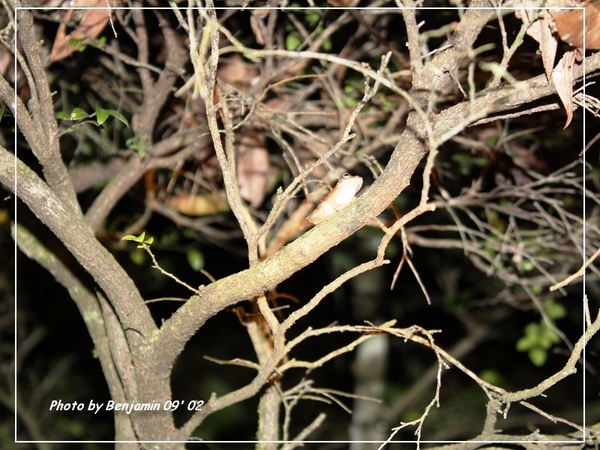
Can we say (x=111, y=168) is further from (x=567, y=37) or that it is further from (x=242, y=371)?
(x=242, y=371)

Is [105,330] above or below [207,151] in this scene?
below

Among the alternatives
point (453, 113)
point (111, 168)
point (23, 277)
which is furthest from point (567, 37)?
point (23, 277)

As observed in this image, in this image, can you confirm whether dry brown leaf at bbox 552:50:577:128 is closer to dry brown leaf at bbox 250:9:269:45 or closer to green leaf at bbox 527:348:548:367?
dry brown leaf at bbox 250:9:269:45

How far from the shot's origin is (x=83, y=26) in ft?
5.31

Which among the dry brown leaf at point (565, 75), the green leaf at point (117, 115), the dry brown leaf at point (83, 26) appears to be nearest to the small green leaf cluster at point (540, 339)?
the dry brown leaf at point (565, 75)

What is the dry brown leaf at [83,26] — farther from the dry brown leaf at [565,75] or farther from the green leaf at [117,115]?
the dry brown leaf at [565,75]

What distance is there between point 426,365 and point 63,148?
420cm

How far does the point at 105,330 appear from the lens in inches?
59.7

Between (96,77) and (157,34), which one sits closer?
(157,34)

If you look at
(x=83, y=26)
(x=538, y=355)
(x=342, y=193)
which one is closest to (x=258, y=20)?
(x=83, y=26)

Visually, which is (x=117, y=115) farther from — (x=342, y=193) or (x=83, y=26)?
(x=342, y=193)

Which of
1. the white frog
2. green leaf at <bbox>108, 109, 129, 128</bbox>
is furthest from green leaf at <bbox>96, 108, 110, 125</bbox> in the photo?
the white frog

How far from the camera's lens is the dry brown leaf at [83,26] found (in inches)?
61.3

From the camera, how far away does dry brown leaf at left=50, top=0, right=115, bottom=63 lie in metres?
1.56
